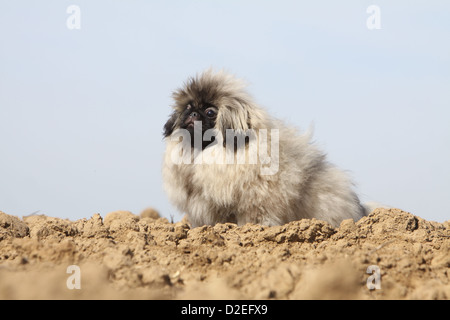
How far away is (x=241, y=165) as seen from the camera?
8.80 metres

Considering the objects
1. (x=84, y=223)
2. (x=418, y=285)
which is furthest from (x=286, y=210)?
(x=418, y=285)

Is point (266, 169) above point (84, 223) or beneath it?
above

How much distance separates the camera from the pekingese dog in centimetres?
876

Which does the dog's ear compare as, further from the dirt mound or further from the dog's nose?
the dirt mound

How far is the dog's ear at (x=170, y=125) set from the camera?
376 inches

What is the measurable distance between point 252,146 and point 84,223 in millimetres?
2761

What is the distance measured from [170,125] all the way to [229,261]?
4320mm

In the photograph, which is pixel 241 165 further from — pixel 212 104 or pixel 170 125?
pixel 170 125

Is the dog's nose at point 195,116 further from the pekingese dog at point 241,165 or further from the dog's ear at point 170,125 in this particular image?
the dog's ear at point 170,125

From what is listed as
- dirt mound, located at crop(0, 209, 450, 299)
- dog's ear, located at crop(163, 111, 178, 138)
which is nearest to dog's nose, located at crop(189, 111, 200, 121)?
dog's ear, located at crop(163, 111, 178, 138)

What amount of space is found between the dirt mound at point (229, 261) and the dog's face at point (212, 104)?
2145 mm

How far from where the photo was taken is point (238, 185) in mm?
8789

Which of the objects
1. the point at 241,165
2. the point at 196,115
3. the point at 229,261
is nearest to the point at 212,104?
the point at 196,115
